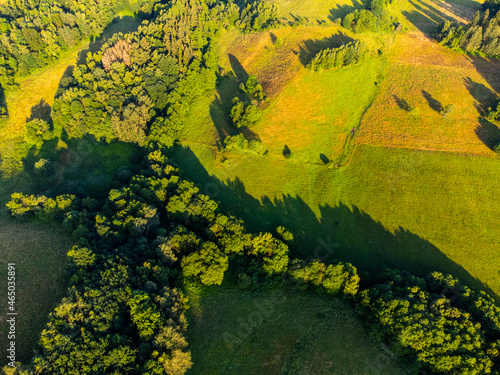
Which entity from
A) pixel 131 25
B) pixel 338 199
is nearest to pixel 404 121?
pixel 338 199

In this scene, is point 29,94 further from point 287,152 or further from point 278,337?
point 278,337

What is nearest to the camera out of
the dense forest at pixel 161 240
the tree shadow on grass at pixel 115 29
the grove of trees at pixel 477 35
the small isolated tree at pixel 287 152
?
the dense forest at pixel 161 240

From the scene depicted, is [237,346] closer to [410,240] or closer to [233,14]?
[410,240]

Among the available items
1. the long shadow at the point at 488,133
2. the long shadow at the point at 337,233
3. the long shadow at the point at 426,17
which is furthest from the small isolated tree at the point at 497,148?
the long shadow at the point at 426,17

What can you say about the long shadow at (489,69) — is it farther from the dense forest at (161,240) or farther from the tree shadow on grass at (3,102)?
the tree shadow on grass at (3,102)

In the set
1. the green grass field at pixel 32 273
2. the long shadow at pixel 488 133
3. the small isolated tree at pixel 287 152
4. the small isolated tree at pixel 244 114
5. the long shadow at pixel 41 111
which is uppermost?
the long shadow at pixel 488 133

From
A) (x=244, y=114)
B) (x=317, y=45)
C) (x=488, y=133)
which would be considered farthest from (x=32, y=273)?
(x=488, y=133)
